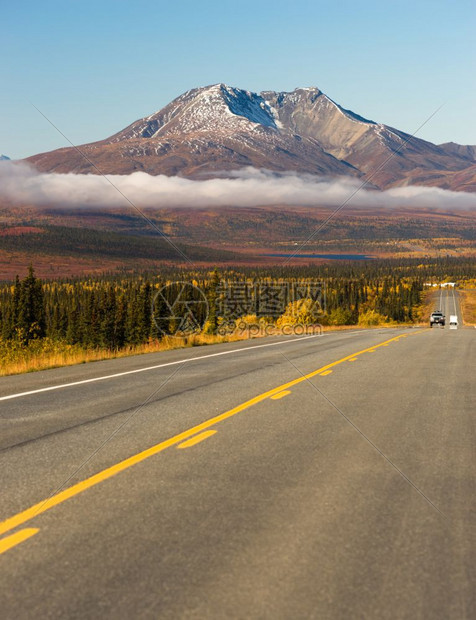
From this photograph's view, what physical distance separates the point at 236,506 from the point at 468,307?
6297 inches

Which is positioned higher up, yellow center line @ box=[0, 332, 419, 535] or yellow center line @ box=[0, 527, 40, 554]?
yellow center line @ box=[0, 527, 40, 554]

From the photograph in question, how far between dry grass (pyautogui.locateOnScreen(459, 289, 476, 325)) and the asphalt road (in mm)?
112659

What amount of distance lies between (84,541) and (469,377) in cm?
1113

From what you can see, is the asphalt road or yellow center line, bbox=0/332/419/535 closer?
the asphalt road

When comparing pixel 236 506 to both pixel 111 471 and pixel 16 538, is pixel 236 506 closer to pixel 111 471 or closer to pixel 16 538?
pixel 111 471

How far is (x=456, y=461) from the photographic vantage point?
6.69 m

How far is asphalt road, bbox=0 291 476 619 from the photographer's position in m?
3.71

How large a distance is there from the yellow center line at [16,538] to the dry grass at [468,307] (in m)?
117

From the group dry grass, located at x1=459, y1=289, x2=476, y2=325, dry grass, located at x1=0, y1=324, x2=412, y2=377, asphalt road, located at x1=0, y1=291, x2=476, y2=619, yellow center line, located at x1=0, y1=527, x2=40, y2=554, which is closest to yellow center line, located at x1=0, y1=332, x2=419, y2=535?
asphalt road, located at x1=0, y1=291, x2=476, y2=619

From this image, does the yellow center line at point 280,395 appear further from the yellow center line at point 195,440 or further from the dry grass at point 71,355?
the dry grass at point 71,355

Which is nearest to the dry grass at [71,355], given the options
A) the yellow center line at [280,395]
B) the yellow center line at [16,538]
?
the yellow center line at [280,395]

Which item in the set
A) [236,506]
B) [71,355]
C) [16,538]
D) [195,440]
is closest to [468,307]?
[71,355]

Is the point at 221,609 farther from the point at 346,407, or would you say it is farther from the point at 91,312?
the point at 91,312

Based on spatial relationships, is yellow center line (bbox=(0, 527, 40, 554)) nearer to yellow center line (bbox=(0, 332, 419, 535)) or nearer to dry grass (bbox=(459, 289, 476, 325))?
yellow center line (bbox=(0, 332, 419, 535))
